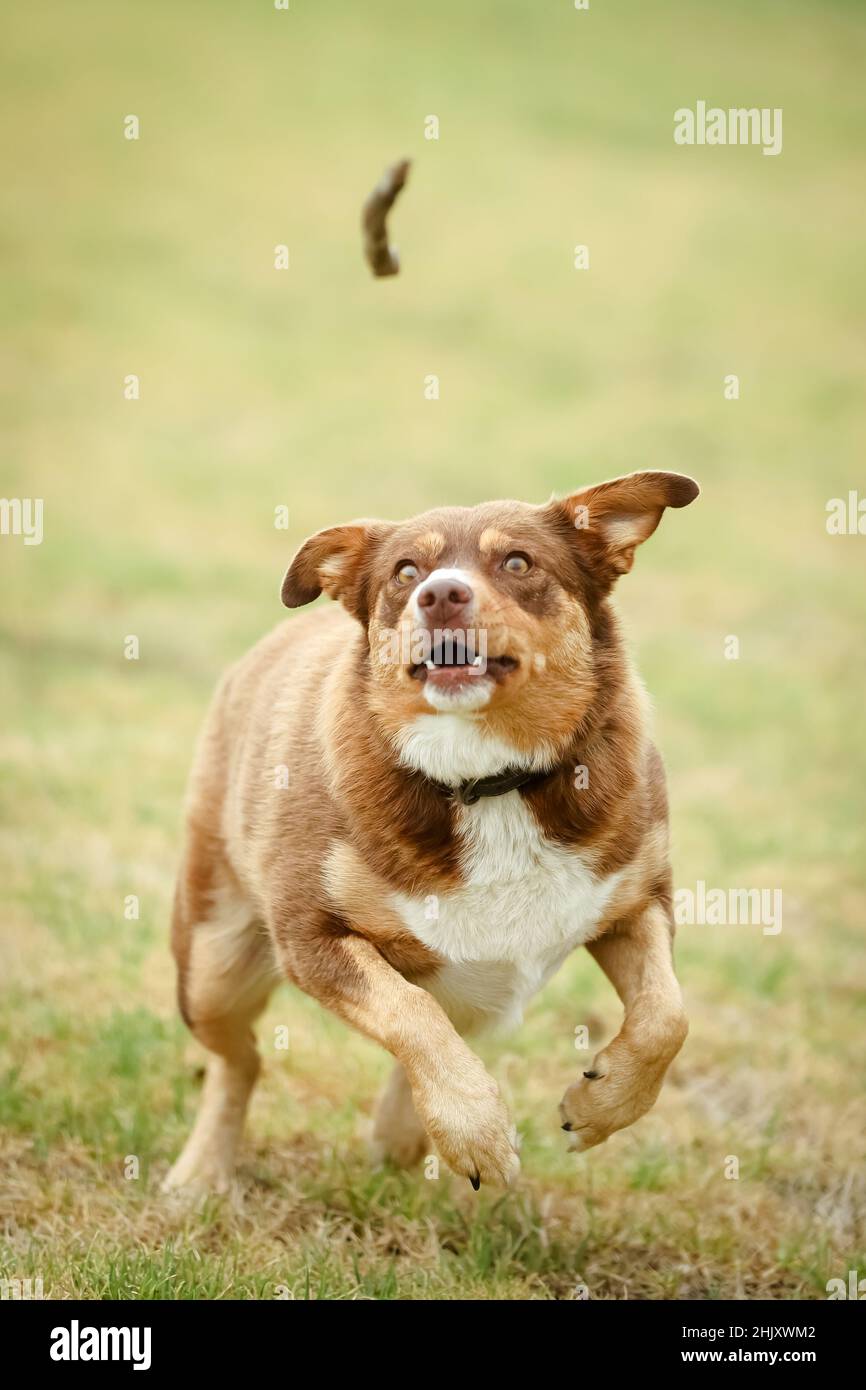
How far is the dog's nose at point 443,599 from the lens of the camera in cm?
389

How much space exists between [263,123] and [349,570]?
26070 mm

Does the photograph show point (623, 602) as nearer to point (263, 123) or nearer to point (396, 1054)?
point (396, 1054)

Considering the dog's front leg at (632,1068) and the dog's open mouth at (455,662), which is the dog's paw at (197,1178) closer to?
the dog's front leg at (632,1068)

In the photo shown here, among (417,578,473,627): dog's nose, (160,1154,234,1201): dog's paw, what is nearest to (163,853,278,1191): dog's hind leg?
(160,1154,234,1201): dog's paw

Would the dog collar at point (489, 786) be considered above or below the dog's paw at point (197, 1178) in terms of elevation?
above

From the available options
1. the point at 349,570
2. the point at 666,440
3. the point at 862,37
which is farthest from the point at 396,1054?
the point at 862,37

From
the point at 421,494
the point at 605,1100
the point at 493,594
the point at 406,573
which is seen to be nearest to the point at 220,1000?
the point at 605,1100

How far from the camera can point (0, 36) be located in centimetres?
2730

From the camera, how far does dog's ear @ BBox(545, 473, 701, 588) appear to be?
4.34 meters

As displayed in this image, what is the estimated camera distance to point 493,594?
4.06 m

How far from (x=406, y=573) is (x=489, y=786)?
2.02ft

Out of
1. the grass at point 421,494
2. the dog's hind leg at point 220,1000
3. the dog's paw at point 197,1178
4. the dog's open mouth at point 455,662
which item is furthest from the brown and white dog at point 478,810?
the dog's paw at point 197,1178

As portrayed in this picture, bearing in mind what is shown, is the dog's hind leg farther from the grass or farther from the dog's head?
the dog's head

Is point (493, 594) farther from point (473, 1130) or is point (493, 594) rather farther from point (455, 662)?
point (473, 1130)
